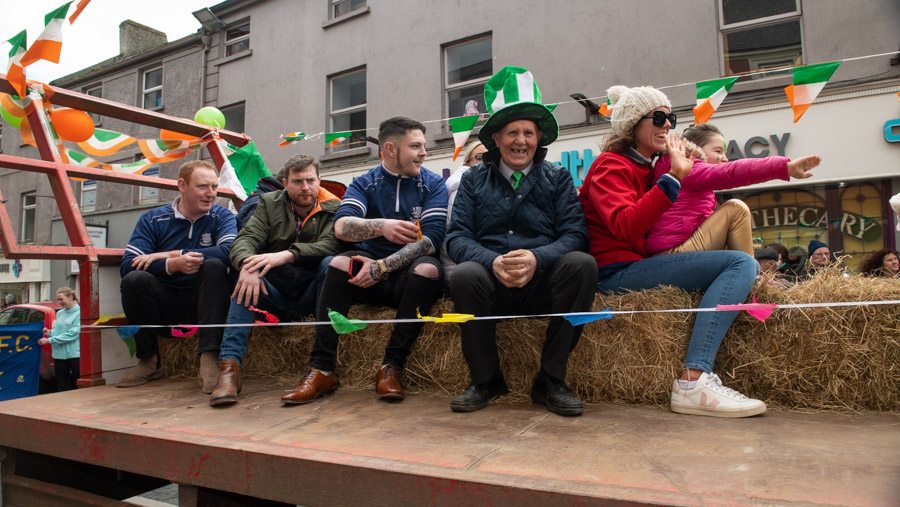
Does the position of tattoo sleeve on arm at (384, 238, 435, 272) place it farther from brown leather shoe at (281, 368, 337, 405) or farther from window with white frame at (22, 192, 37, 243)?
window with white frame at (22, 192, 37, 243)

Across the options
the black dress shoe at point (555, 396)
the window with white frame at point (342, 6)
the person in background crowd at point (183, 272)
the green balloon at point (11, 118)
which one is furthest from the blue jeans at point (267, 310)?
the window with white frame at point (342, 6)

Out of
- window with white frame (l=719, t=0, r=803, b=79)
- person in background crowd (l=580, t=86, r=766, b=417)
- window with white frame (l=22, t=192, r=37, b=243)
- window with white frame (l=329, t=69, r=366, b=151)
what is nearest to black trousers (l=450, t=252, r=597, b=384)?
person in background crowd (l=580, t=86, r=766, b=417)

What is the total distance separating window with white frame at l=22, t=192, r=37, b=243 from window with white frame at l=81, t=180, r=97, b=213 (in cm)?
214

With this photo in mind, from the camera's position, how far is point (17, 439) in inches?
86.1

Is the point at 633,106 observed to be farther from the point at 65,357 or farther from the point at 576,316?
the point at 65,357

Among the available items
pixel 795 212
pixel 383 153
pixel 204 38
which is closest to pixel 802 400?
pixel 383 153

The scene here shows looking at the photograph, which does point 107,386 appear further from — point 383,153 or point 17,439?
point 383,153

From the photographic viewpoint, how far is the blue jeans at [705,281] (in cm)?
193

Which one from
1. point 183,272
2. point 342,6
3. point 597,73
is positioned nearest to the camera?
point 183,272

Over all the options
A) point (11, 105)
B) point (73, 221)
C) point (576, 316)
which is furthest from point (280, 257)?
point (11, 105)

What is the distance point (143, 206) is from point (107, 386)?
12.1 metres

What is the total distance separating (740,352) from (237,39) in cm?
1320

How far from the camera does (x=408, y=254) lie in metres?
2.52

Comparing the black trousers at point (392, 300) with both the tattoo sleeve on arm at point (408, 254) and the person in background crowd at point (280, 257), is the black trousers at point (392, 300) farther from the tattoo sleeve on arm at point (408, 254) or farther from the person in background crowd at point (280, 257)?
the person in background crowd at point (280, 257)
